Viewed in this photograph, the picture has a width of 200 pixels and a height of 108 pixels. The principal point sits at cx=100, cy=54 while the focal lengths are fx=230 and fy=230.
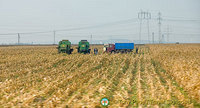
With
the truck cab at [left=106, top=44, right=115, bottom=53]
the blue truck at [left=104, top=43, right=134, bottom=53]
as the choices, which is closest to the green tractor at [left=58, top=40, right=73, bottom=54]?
the truck cab at [left=106, top=44, right=115, bottom=53]

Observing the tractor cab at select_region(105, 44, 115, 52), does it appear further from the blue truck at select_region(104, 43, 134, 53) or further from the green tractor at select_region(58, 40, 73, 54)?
the green tractor at select_region(58, 40, 73, 54)

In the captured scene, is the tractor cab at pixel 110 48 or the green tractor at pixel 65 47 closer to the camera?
the green tractor at pixel 65 47

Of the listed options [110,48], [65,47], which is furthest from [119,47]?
[65,47]

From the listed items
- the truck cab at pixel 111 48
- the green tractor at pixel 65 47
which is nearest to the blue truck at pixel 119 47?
the truck cab at pixel 111 48

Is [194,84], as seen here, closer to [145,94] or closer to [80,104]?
[145,94]

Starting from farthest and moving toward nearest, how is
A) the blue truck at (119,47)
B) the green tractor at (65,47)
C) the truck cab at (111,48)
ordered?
the truck cab at (111,48) < the blue truck at (119,47) < the green tractor at (65,47)

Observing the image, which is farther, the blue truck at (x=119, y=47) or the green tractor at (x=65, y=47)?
the blue truck at (x=119, y=47)

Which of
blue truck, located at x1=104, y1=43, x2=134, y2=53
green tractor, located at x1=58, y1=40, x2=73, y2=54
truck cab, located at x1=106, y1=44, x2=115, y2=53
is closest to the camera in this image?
green tractor, located at x1=58, y1=40, x2=73, y2=54

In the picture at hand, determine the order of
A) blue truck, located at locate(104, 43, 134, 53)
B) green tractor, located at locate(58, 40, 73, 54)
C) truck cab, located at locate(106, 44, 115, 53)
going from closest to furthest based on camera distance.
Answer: green tractor, located at locate(58, 40, 73, 54), blue truck, located at locate(104, 43, 134, 53), truck cab, located at locate(106, 44, 115, 53)

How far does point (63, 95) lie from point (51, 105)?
1731 millimetres

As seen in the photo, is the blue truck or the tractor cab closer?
the blue truck

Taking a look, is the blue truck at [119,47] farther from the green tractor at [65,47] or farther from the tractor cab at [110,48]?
the green tractor at [65,47]

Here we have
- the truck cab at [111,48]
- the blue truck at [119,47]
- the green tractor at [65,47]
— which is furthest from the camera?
the truck cab at [111,48]

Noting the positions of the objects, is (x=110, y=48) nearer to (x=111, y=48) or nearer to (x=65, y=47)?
(x=111, y=48)
